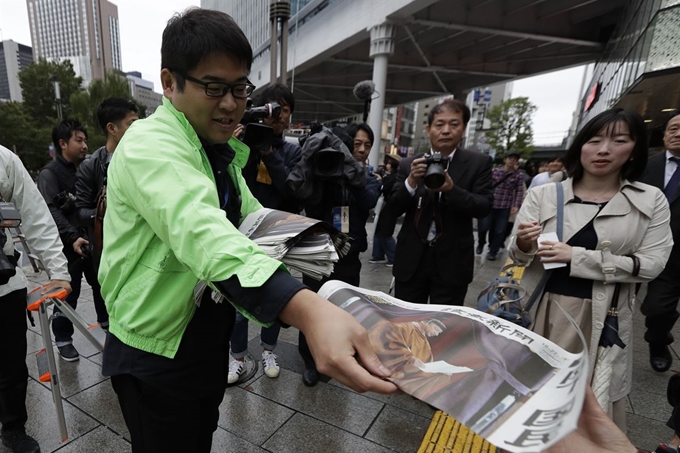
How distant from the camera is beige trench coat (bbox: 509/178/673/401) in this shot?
5.71 feet

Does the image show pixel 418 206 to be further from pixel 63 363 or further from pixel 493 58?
pixel 493 58

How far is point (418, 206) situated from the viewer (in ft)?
8.50

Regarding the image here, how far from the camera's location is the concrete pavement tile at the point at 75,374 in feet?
8.53

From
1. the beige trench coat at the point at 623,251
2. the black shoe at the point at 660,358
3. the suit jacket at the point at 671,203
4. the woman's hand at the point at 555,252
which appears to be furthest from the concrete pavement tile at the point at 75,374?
→ the black shoe at the point at 660,358

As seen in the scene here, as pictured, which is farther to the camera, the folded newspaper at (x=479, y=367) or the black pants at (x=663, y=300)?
the black pants at (x=663, y=300)

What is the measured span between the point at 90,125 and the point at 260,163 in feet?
107

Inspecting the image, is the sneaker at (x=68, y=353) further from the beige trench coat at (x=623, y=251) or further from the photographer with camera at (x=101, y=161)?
the beige trench coat at (x=623, y=251)

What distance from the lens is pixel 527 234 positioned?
1860 millimetres

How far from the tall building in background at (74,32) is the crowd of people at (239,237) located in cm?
6605

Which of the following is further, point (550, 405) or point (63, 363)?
point (63, 363)

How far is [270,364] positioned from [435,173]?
6.61 feet

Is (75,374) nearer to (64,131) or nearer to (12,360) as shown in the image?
(12,360)

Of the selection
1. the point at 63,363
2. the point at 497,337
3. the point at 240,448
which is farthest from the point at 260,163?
the point at 63,363

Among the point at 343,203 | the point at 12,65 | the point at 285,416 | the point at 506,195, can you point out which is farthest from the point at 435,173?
the point at 12,65
